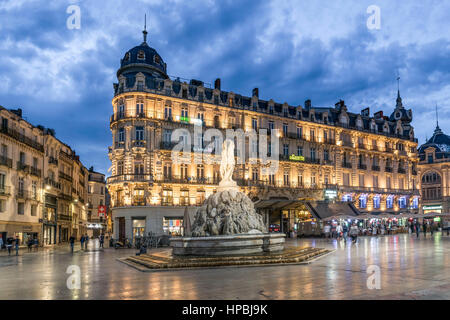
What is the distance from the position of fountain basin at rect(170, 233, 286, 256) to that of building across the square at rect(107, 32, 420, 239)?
23.3 meters

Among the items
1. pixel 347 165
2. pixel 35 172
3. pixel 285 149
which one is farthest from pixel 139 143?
pixel 347 165

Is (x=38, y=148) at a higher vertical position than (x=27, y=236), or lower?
higher

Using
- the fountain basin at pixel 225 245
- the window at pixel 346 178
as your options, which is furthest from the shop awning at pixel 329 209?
the fountain basin at pixel 225 245

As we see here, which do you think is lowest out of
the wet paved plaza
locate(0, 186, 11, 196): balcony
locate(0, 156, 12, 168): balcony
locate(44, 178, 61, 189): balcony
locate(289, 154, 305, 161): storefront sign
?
the wet paved plaza

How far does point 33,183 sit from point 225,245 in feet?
91.1

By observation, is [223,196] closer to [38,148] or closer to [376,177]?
[38,148]

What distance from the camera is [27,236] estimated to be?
36.8 m

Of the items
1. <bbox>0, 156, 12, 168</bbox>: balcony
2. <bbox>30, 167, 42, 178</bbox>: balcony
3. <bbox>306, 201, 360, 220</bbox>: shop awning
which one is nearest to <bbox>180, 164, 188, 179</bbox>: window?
<bbox>30, 167, 42, 178</bbox>: balcony

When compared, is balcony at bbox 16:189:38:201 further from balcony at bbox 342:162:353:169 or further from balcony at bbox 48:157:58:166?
balcony at bbox 342:162:353:169

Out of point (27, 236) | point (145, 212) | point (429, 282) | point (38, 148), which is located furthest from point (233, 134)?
point (429, 282)

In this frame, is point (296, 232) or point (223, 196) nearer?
point (223, 196)

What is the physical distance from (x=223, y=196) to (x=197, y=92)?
2615 centimetres

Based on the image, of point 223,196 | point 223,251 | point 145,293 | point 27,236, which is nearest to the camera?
point 145,293

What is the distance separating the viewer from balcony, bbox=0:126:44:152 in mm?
32906
